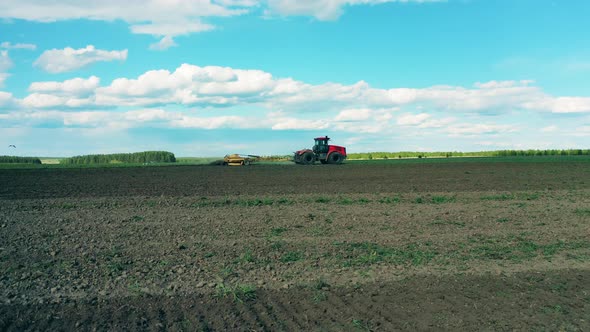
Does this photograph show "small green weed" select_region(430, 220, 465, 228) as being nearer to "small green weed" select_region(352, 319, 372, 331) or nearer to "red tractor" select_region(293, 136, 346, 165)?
"small green weed" select_region(352, 319, 372, 331)

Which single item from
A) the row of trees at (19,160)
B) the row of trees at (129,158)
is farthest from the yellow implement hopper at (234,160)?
the row of trees at (19,160)

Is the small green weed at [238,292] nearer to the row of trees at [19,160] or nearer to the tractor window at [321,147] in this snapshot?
the tractor window at [321,147]

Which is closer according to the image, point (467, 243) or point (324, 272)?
point (324, 272)

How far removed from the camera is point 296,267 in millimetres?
9227

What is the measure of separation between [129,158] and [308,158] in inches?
1385

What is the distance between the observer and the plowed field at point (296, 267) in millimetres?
7051

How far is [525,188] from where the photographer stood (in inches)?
941

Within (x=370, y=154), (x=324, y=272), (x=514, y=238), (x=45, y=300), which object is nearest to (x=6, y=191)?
(x=45, y=300)

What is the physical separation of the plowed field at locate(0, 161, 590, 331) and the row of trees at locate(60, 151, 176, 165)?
53.5m

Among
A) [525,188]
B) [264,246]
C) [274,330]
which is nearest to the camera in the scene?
[274,330]

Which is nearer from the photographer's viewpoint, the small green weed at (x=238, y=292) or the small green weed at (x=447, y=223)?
the small green weed at (x=238, y=292)

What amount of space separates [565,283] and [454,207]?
27.7ft

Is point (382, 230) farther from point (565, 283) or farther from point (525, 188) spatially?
point (525, 188)

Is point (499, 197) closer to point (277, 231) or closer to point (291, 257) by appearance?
point (277, 231)
